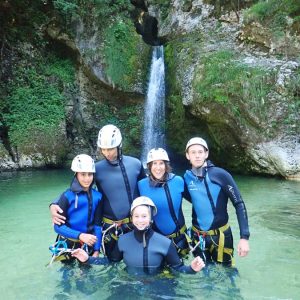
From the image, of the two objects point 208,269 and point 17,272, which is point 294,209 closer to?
point 208,269

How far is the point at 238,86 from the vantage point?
12766mm

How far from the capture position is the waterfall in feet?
52.4

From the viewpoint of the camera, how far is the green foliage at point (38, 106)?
49.9 ft

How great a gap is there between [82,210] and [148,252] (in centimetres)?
90

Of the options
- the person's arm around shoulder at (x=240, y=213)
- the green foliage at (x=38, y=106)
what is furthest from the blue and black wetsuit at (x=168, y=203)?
the green foliage at (x=38, y=106)

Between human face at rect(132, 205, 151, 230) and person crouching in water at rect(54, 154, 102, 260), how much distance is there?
590 mm

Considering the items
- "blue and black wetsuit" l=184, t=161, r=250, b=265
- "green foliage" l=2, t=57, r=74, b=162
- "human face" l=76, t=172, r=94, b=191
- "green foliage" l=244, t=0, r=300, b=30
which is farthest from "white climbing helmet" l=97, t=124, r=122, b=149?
"green foliage" l=2, t=57, r=74, b=162

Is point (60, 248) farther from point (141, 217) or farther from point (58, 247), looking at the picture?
point (141, 217)

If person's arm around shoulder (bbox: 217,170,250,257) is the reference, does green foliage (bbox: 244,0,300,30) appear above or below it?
above

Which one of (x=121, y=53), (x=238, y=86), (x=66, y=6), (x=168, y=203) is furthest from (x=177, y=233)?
(x=66, y=6)

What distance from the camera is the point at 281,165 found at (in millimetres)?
12562

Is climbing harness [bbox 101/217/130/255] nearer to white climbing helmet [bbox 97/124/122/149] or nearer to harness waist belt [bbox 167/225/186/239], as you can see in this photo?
harness waist belt [bbox 167/225/186/239]

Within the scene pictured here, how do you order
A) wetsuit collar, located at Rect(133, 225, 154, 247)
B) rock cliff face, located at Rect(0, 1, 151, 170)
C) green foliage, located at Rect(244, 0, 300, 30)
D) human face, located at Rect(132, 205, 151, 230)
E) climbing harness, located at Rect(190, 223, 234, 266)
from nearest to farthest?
human face, located at Rect(132, 205, 151, 230) → wetsuit collar, located at Rect(133, 225, 154, 247) → climbing harness, located at Rect(190, 223, 234, 266) → green foliage, located at Rect(244, 0, 300, 30) → rock cliff face, located at Rect(0, 1, 151, 170)

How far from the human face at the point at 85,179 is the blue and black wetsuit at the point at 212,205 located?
1.11 meters
